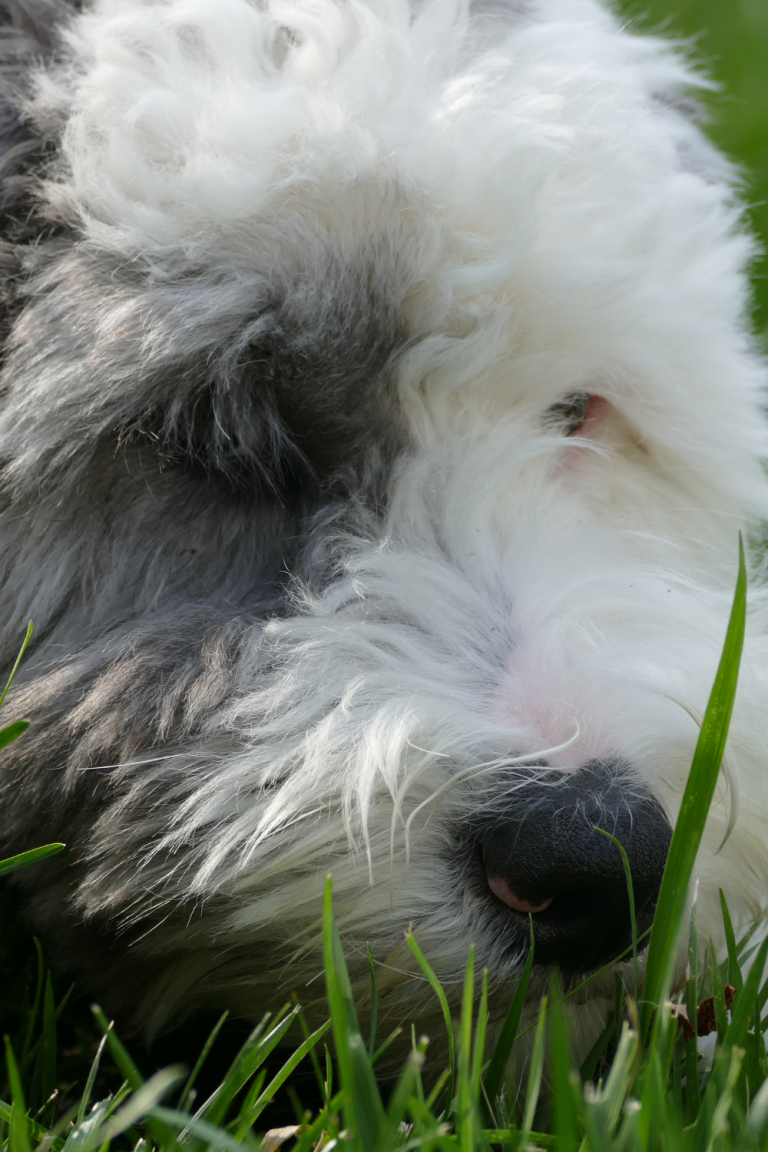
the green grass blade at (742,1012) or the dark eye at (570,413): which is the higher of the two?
the dark eye at (570,413)

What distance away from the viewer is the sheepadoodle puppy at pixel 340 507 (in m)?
1.25

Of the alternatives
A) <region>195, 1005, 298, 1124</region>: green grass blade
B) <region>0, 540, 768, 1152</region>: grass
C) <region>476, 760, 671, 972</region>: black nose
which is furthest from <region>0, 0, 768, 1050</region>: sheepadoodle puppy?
<region>195, 1005, 298, 1124</region>: green grass blade

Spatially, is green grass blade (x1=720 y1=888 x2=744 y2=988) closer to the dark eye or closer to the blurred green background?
the dark eye

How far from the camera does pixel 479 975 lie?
125cm

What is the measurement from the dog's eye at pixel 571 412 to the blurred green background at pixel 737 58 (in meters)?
2.31

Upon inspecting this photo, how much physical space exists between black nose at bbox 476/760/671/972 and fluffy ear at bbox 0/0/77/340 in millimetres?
933

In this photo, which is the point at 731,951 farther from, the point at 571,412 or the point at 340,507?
the point at 571,412

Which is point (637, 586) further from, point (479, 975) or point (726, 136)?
point (726, 136)

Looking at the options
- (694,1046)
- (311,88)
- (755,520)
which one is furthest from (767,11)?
(694,1046)

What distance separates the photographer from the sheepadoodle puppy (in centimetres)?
125

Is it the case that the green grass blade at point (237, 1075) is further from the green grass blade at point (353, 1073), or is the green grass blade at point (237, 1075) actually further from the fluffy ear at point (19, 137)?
the fluffy ear at point (19, 137)

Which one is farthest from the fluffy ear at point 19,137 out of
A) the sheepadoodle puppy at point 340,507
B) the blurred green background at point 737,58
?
the blurred green background at point 737,58

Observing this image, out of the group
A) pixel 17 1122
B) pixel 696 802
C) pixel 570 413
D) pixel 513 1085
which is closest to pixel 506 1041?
pixel 513 1085

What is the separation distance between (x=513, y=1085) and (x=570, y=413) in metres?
1.01
